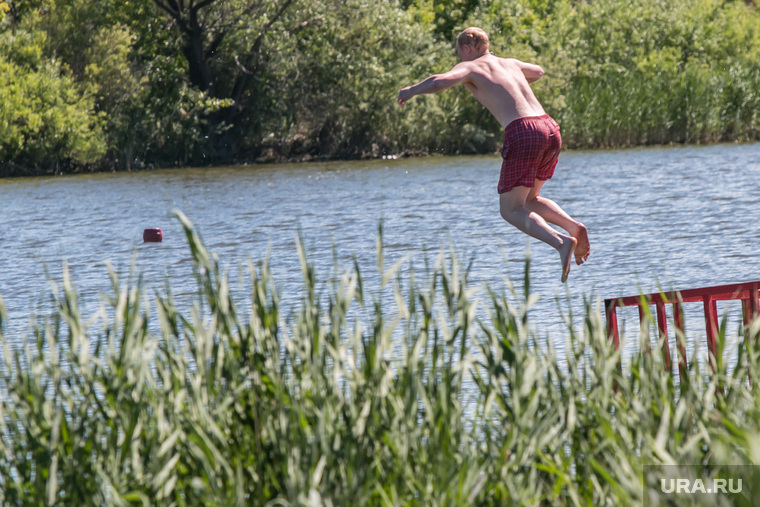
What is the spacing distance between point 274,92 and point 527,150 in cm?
2750

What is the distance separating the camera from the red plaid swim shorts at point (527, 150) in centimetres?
762

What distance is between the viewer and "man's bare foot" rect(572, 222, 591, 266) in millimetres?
7805

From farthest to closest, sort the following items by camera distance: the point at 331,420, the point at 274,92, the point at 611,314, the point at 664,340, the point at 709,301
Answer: the point at 274,92, the point at 709,301, the point at 611,314, the point at 664,340, the point at 331,420

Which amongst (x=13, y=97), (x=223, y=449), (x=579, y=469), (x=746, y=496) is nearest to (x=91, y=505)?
(x=223, y=449)

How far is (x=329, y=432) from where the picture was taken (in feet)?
12.1

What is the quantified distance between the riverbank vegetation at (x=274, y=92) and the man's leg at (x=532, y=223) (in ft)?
82.7

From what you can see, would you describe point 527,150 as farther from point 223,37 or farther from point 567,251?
point 223,37

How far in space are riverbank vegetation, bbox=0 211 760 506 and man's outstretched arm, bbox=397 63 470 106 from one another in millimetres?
2747

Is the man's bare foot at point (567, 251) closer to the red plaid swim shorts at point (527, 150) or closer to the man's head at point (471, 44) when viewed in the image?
the red plaid swim shorts at point (527, 150)

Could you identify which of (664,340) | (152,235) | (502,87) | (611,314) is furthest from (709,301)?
(152,235)

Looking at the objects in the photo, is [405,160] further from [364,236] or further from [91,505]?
[91,505]

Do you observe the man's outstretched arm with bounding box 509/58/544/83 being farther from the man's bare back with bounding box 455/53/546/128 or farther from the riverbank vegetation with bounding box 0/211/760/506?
the riverbank vegetation with bounding box 0/211/760/506

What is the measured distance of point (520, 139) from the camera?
7.61 meters

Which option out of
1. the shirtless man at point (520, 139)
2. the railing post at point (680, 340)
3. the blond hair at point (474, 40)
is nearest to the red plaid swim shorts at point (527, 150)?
the shirtless man at point (520, 139)
